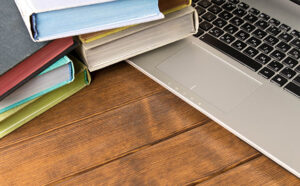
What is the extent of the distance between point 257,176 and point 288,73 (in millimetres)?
198

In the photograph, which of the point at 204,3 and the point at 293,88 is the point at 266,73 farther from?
the point at 204,3

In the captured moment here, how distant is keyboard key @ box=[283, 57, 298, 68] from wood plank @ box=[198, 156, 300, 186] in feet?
0.61

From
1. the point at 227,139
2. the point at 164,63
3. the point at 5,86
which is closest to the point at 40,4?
the point at 5,86

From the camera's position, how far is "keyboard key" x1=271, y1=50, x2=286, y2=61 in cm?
73

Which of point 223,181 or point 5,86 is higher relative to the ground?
point 5,86

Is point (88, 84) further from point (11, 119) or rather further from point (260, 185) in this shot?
point (260, 185)

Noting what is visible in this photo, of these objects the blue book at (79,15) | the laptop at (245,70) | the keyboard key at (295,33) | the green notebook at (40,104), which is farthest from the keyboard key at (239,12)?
the green notebook at (40,104)

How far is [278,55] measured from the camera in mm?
736

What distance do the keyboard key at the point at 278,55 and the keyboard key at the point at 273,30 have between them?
0.05 metres

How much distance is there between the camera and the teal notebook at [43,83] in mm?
638

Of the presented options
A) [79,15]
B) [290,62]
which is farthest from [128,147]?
[290,62]

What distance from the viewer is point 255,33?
78 cm

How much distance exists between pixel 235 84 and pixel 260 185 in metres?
0.18

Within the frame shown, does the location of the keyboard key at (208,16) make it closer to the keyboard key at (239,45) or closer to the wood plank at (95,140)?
the keyboard key at (239,45)
